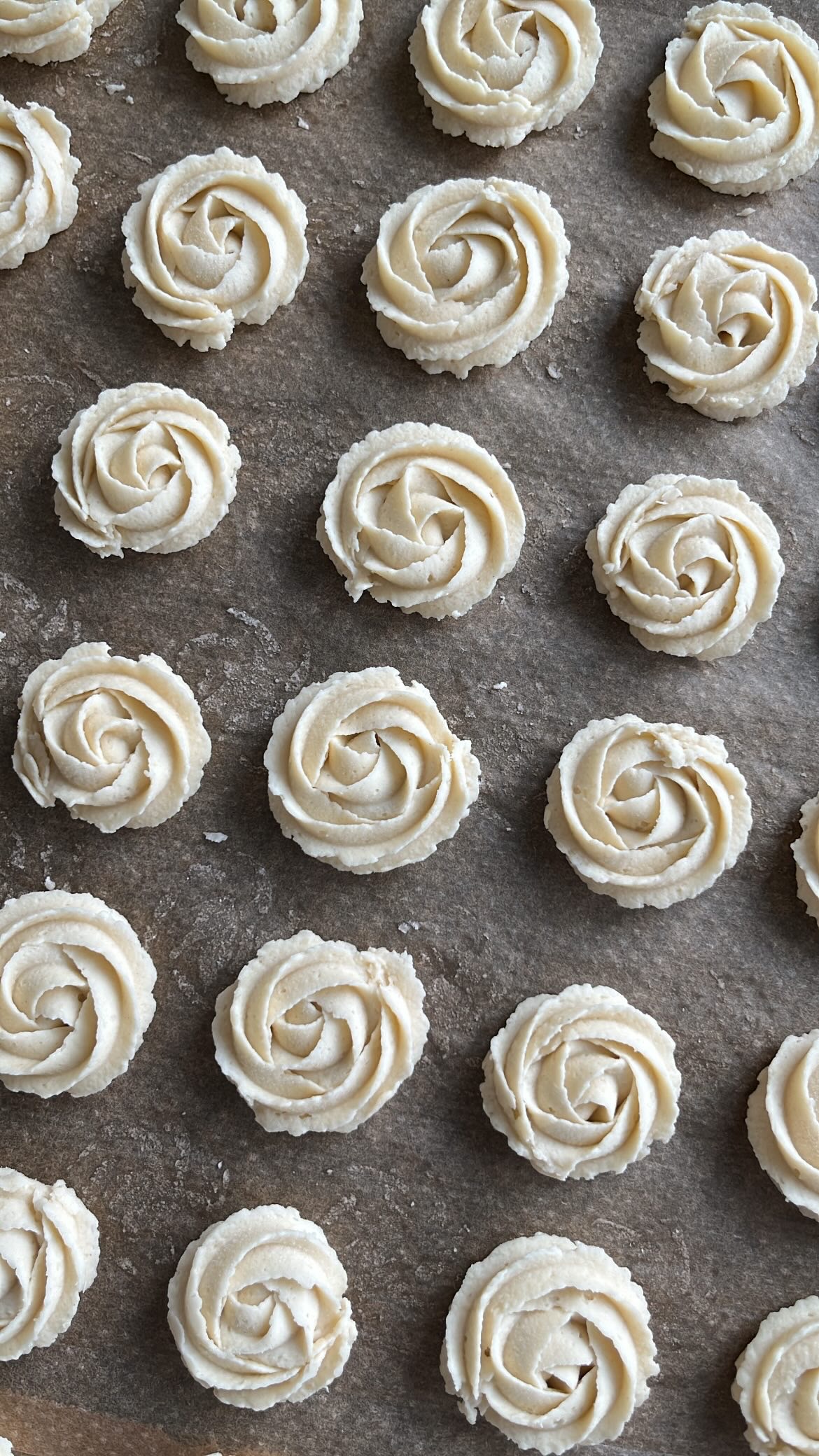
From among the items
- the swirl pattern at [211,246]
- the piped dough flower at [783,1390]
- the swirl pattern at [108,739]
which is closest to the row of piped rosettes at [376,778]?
the swirl pattern at [108,739]

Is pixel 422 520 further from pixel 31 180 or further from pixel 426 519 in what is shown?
pixel 31 180

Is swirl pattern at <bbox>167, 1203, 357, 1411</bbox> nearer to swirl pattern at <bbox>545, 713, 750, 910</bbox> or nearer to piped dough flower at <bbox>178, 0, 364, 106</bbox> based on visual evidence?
swirl pattern at <bbox>545, 713, 750, 910</bbox>

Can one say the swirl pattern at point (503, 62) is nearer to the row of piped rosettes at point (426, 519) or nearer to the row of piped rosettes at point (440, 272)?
the row of piped rosettes at point (440, 272)

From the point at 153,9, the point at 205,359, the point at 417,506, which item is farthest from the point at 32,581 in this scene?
the point at 153,9

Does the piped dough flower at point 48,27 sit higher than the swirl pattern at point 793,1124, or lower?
higher

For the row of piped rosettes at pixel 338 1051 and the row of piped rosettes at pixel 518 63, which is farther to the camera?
the row of piped rosettes at pixel 518 63

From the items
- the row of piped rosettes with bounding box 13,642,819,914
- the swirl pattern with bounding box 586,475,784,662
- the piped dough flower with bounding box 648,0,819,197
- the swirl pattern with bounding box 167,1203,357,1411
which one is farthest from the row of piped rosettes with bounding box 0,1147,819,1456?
the piped dough flower with bounding box 648,0,819,197

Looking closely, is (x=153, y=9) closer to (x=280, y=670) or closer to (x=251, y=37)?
(x=251, y=37)
